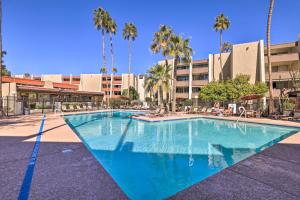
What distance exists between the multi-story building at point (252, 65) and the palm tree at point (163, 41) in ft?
25.3

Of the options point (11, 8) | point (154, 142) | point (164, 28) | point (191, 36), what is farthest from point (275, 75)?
point (11, 8)

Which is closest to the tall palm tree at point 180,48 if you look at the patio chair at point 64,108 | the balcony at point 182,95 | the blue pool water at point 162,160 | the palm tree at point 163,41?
the palm tree at point 163,41

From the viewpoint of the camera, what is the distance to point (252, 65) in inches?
1158

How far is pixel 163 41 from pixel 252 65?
17631 millimetres

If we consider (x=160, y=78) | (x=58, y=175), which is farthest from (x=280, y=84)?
(x=58, y=175)

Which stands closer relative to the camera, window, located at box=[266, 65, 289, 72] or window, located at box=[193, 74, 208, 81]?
window, located at box=[266, 65, 289, 72]

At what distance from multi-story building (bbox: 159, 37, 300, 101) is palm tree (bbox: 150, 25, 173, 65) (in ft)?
25.3

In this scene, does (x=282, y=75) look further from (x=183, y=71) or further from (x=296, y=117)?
(x=183, y=71)

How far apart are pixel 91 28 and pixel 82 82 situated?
27254 mm

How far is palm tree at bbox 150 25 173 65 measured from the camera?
2110 centimetres

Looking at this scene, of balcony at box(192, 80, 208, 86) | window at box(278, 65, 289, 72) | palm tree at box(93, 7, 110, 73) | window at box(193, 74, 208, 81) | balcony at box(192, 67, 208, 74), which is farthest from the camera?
window at box(193, 74, 208, 81)

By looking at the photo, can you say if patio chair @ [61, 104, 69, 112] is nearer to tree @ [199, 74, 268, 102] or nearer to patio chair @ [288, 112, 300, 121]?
tree @ [199, 74, 268, 102]

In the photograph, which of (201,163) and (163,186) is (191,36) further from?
(163,186)

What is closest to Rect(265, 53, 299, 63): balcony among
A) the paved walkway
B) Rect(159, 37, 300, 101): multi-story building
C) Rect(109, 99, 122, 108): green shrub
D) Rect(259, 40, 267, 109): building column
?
Rect(159, 37, 300, 101): multi-story building
